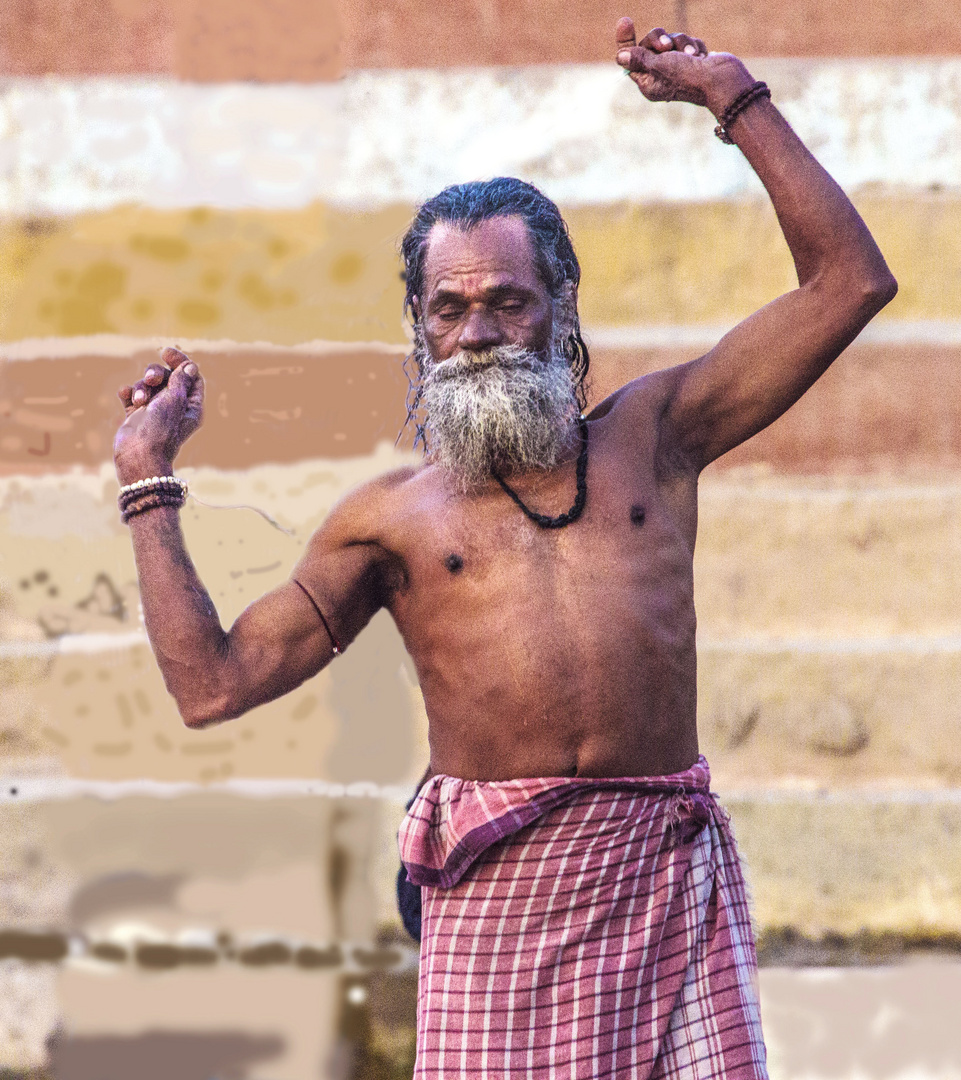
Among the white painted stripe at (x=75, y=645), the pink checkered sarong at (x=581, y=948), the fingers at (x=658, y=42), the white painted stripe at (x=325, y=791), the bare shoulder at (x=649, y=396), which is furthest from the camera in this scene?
the white painted stripe at (x=75, y=645)

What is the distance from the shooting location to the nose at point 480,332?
2398mm

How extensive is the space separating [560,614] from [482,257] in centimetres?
66

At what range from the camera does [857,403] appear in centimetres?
376

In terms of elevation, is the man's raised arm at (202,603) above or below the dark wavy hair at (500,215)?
below

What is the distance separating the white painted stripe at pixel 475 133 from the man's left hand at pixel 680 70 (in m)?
1.37

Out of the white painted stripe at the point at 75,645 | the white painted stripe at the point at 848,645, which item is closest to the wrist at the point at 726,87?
the white painted stripe at the point at 848,645

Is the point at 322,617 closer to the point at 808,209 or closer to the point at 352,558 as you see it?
the point at 352,558

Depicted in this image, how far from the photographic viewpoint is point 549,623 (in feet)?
7.63

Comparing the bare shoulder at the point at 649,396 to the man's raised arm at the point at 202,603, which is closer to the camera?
the man's raised arm at the point at 202,603

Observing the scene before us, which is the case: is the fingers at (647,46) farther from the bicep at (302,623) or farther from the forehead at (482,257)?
the bicep at (302,623)

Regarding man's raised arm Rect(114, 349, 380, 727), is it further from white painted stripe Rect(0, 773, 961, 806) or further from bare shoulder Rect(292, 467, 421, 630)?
white painted stripe Rect(0, 773, 961, 806)

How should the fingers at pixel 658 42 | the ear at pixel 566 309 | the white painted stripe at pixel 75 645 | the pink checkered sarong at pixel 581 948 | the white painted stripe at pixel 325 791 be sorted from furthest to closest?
the white painted stripe at pixel 75 645 → the white painted stripe at pixel 325 791 → the ear at pixel 566 309 → the fingers at pixel 658 42 → the pink checkered sarong at pixel 581 948

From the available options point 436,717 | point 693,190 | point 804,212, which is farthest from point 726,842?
point 693,190

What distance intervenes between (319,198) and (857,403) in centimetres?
161
